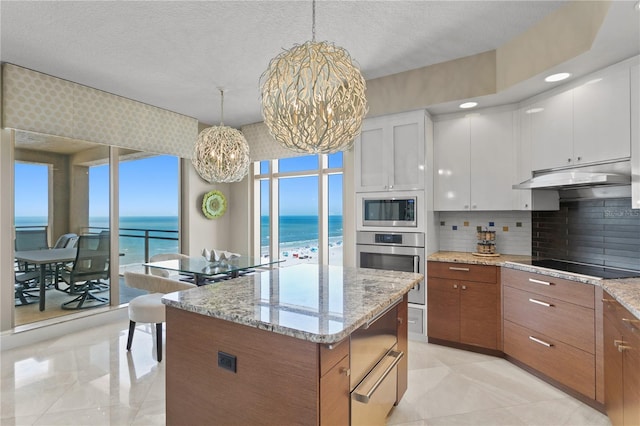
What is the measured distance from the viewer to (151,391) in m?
2.48

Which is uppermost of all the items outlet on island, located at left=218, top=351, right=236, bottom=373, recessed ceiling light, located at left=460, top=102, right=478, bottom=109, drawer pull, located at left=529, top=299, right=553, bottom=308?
recessed ceiling light, located at left=460, top=102, right=478, bottom=109

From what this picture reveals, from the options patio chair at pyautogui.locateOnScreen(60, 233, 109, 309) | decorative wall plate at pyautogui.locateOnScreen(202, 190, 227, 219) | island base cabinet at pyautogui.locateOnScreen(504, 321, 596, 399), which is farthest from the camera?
decorative wall plate at pyautogui.locateOnScreen(202, 190, 227, 219)

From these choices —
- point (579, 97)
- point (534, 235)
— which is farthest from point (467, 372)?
point (579, 97)

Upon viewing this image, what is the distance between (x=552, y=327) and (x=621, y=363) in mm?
756

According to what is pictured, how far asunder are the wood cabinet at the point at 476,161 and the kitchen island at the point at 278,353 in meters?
1.93

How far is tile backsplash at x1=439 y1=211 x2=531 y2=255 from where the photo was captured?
3.45m

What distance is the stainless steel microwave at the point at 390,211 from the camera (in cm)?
347

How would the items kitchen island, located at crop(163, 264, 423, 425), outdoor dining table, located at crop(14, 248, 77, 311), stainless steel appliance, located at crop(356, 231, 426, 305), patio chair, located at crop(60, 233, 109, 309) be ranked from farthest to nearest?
patio chair, located at crop(60, 233, 109, 309) → outdoor dining table, located at crop(14, 248, 77, 311) → stainless steel appliance, located at crop(356, 231, 426, 305) → kitchen island, located at crop(163, 264, 423, 425)

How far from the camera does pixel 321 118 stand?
5.44ft

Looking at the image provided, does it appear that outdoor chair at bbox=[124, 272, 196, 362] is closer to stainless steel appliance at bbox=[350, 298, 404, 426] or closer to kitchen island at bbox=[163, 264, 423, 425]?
kitchen island at bbox=[163, 264, 423, 425]

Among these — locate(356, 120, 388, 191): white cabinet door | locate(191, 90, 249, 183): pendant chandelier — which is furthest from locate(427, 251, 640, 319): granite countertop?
locate(191, 90, 249, 183): pendant chandelier

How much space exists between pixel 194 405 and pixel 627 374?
2214 mm

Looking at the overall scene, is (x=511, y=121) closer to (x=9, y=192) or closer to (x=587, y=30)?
(x=587, y=30)

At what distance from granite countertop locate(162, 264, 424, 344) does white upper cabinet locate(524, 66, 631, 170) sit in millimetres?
1780
